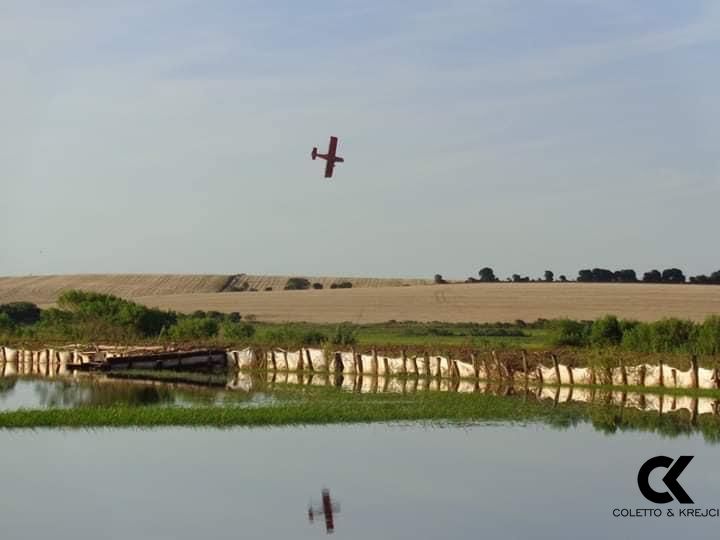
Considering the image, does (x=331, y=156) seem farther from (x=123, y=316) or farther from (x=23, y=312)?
(x=23, y=312)

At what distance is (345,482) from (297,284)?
76072mm

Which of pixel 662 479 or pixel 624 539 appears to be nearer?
pixel 624 539

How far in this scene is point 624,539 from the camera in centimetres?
1755

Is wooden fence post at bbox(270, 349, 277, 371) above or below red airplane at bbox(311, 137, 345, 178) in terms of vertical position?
below

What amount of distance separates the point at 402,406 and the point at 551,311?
33.3 meters

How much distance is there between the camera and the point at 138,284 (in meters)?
93.2

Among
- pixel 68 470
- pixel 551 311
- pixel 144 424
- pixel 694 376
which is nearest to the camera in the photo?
pixel 68 470

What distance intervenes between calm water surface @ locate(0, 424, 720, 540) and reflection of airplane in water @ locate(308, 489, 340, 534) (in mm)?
121

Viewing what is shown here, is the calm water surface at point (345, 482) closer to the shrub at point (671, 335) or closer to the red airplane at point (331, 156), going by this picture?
the red airplane at point (331, 156)

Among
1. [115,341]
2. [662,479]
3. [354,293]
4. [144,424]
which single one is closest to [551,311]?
[354,293]

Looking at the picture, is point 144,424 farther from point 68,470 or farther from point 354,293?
point 354,293

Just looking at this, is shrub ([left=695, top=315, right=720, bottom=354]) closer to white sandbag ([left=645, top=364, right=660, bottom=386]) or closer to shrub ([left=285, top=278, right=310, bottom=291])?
white sandbag ([left=645, top=364, right=660, bottom=386])

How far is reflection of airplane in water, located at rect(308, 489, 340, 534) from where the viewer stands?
18.3 meters

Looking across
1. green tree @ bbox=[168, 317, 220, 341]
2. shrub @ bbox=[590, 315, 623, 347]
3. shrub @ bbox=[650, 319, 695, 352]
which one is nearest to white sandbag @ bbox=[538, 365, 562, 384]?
shrub @ bbox=[650, 319, 695, 352]
